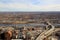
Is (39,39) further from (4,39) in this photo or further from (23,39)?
(4,39)

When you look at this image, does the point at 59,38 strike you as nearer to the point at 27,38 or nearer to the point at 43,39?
the point at 43,39

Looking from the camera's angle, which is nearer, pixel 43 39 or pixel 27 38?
pixel 27 38

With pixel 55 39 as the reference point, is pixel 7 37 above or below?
above

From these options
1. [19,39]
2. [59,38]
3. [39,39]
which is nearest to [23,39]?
[19,39]

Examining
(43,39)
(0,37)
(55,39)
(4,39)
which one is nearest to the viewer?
(4,39)

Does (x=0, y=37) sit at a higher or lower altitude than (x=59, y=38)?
higher

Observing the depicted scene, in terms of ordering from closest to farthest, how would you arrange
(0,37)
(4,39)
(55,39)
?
(4,39)
(0,37)
(55,39)

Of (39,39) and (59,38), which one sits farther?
(59,38)

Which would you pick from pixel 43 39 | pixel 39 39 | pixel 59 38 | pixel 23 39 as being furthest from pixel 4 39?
pixel 59 38

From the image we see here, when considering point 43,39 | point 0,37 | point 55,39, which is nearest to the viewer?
point 0,37
